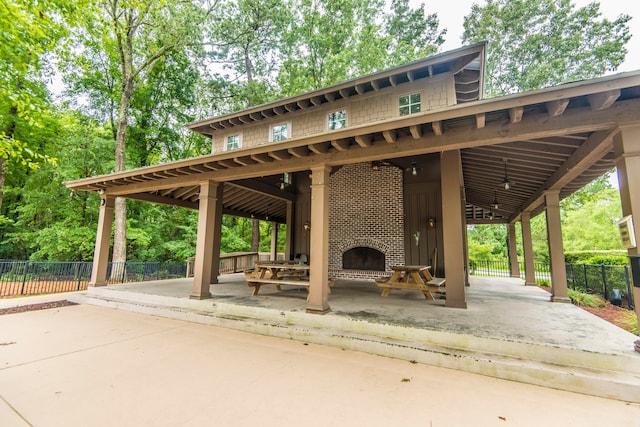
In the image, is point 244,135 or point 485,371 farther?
point 244,135

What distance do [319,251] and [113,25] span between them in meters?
13.8

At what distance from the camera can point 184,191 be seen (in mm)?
8219

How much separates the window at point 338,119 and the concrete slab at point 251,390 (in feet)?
21.1

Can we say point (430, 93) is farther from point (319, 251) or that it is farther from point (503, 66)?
point (503, 66)

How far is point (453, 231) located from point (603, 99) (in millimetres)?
2324

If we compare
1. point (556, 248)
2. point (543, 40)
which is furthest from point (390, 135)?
point (543, 40)

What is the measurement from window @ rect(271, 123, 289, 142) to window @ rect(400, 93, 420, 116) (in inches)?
148

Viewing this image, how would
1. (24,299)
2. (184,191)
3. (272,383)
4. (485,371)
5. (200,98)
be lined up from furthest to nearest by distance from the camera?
1. (200,98)
2. (184,191)
3. (24,299)
4. (485,371)
5. (272,383)

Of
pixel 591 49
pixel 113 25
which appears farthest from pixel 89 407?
pixel 591 49

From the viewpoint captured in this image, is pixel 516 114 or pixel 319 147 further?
pixel 319 147

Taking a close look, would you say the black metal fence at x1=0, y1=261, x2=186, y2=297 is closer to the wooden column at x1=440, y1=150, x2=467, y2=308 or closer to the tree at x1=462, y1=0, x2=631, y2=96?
the wooden column at x1=440, y1=150, x2=467, y2=308

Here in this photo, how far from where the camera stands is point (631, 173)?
9.62 feet

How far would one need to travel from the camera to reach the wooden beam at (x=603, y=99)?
109 inches

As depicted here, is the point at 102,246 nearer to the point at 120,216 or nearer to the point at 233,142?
the point at 120,216
